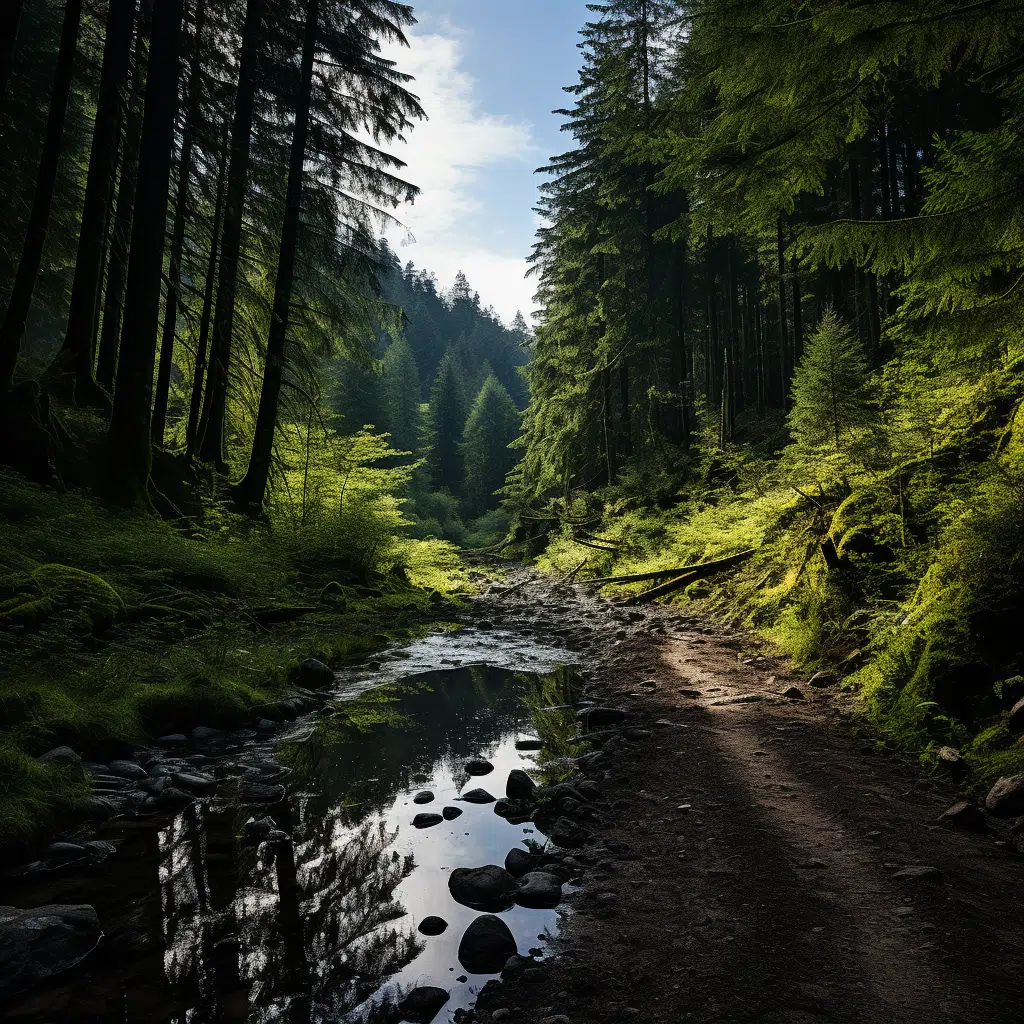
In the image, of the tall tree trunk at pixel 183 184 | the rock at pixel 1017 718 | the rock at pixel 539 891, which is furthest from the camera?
the tall tree trunk at pixel 183 184

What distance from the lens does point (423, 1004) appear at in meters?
2.32

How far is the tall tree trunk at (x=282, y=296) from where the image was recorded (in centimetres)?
1322

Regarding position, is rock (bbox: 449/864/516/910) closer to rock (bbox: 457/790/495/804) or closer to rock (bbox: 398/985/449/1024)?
rock (bbox: 398/985/449/1024)

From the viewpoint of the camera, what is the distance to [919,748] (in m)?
4.39

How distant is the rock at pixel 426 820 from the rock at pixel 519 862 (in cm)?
71

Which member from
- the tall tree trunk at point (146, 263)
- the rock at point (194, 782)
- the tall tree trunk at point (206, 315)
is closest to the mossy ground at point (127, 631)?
the rock at point (194, 782)

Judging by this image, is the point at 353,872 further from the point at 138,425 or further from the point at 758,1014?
the point at 138,425

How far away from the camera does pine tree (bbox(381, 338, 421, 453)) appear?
49972 millimetres

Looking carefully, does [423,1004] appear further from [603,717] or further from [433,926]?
[603,717]

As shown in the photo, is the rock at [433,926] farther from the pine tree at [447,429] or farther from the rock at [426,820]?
the pine tree at [447,429]

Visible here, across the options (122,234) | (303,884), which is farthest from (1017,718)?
(122,234)

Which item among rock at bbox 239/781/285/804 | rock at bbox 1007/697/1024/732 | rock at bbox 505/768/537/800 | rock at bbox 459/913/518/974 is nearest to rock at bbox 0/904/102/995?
rock at bbox 239/781/285/804

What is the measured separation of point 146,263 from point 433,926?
10.7 m

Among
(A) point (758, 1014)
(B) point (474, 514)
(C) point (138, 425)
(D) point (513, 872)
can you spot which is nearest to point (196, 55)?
(C) point (138, 425)
